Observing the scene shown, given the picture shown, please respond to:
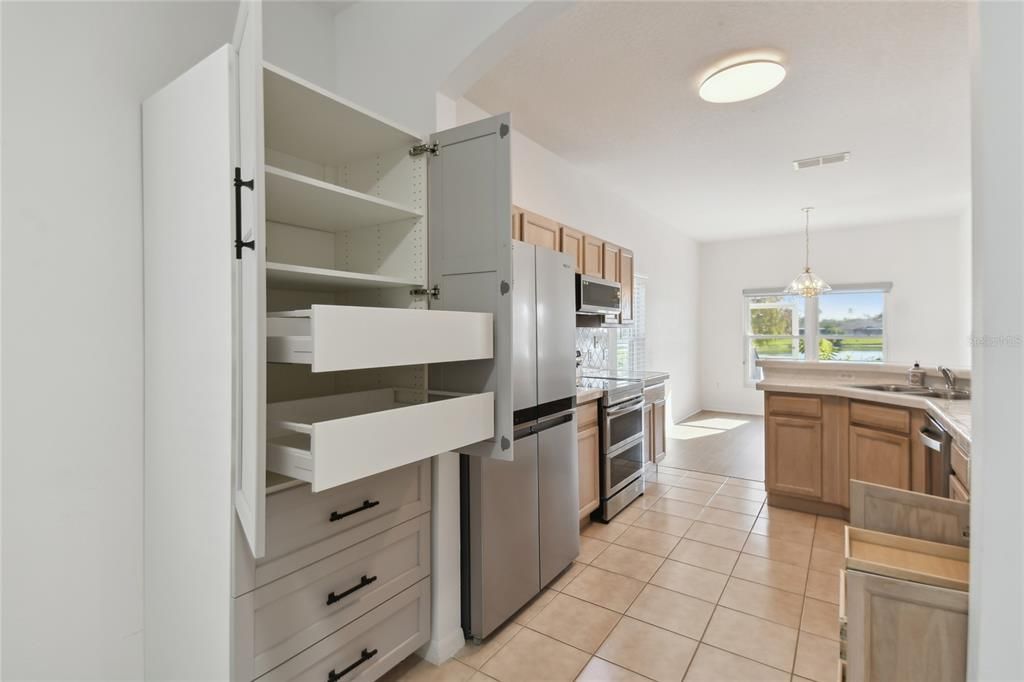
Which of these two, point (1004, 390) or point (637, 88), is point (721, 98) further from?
point (1004, 390)

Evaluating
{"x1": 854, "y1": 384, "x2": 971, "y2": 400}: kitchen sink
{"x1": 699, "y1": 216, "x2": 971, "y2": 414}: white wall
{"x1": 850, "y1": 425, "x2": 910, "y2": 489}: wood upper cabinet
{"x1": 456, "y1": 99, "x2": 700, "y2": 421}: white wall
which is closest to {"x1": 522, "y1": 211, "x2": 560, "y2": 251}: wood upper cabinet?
{"x1": 456, "y1": 99, "x2": 700, "y2": 421}: white wall

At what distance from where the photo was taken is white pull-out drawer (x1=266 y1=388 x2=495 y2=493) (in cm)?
113

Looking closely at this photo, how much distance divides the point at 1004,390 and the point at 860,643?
0.65 metres

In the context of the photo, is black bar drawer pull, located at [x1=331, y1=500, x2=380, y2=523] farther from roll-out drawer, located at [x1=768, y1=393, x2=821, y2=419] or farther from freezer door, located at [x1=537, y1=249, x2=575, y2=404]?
roll-out drawer, located at [x1=768, y1=393, x2=821, y2=419]

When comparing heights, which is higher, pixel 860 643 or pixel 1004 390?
pixel 1004 390

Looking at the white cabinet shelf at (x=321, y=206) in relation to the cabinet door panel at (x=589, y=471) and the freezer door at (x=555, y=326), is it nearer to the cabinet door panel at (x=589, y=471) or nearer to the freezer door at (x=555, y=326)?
the freezer door at (x=555, y=326)

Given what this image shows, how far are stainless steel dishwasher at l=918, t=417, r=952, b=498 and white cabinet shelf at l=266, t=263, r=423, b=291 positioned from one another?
270cm

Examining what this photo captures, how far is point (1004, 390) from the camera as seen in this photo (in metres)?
0.78

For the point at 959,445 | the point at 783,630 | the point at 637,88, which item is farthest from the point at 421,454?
the point at 637,88

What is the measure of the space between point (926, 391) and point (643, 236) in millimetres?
2986

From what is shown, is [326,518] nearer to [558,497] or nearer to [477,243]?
[477,243]

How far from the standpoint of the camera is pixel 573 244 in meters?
3.57

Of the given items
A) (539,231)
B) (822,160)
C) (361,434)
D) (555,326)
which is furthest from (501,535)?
(822,160)

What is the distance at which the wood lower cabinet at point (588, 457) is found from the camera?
3.08 metres
